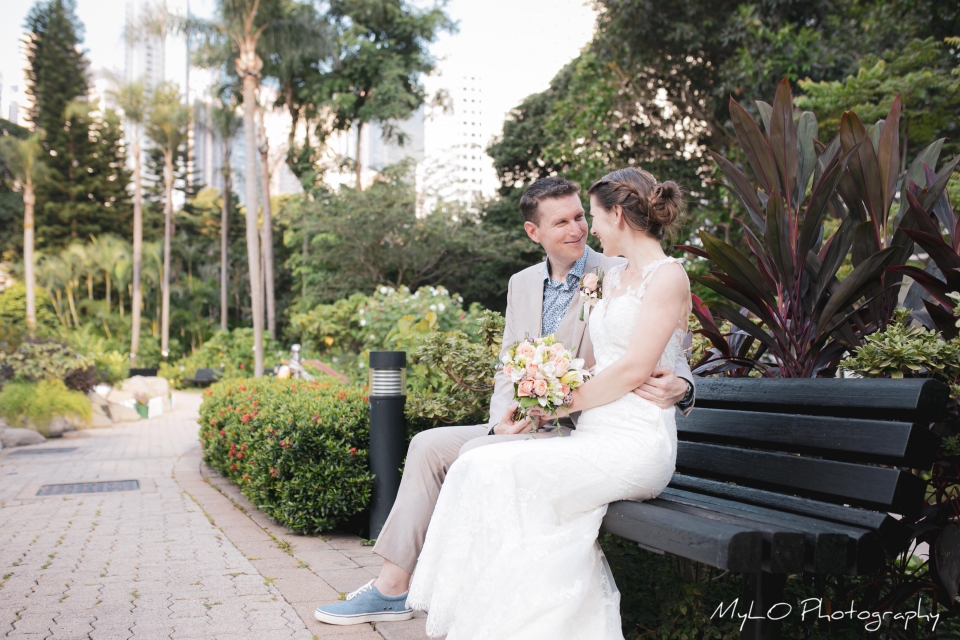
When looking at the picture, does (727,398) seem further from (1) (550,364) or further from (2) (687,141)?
(2) (687,141)

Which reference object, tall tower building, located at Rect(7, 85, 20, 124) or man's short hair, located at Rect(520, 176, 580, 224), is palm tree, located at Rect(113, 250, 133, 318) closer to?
tall tower building, located at Rect(7, 85, 20, 124)

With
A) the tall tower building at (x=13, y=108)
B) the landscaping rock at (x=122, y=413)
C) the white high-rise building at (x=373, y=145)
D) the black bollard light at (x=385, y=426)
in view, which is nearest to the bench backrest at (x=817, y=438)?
the black bollard light at (x=385, y=426)

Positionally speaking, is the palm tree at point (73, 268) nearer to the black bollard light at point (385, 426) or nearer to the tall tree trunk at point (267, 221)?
the tall tree trunk at point (267, 221)

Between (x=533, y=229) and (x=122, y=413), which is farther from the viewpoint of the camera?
(x=122, y=413)

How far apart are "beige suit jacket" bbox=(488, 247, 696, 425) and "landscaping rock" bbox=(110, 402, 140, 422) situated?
13.6 m

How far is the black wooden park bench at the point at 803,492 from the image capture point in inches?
75.5

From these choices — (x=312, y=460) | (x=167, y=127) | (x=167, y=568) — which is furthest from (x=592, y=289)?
(x=167, y=127)

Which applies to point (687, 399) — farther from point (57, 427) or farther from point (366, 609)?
point (57, 427)

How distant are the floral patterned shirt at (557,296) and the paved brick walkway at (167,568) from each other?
1441 millimetres

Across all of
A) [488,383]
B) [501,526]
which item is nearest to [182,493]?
[488,383]

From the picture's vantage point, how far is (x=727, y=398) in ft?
9.53

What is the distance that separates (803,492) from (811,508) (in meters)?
0.10

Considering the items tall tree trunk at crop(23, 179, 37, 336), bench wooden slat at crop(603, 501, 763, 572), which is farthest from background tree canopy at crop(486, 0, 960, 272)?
tall tree trunk at crop(23, 179, 37, 336)

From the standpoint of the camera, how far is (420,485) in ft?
10.7
